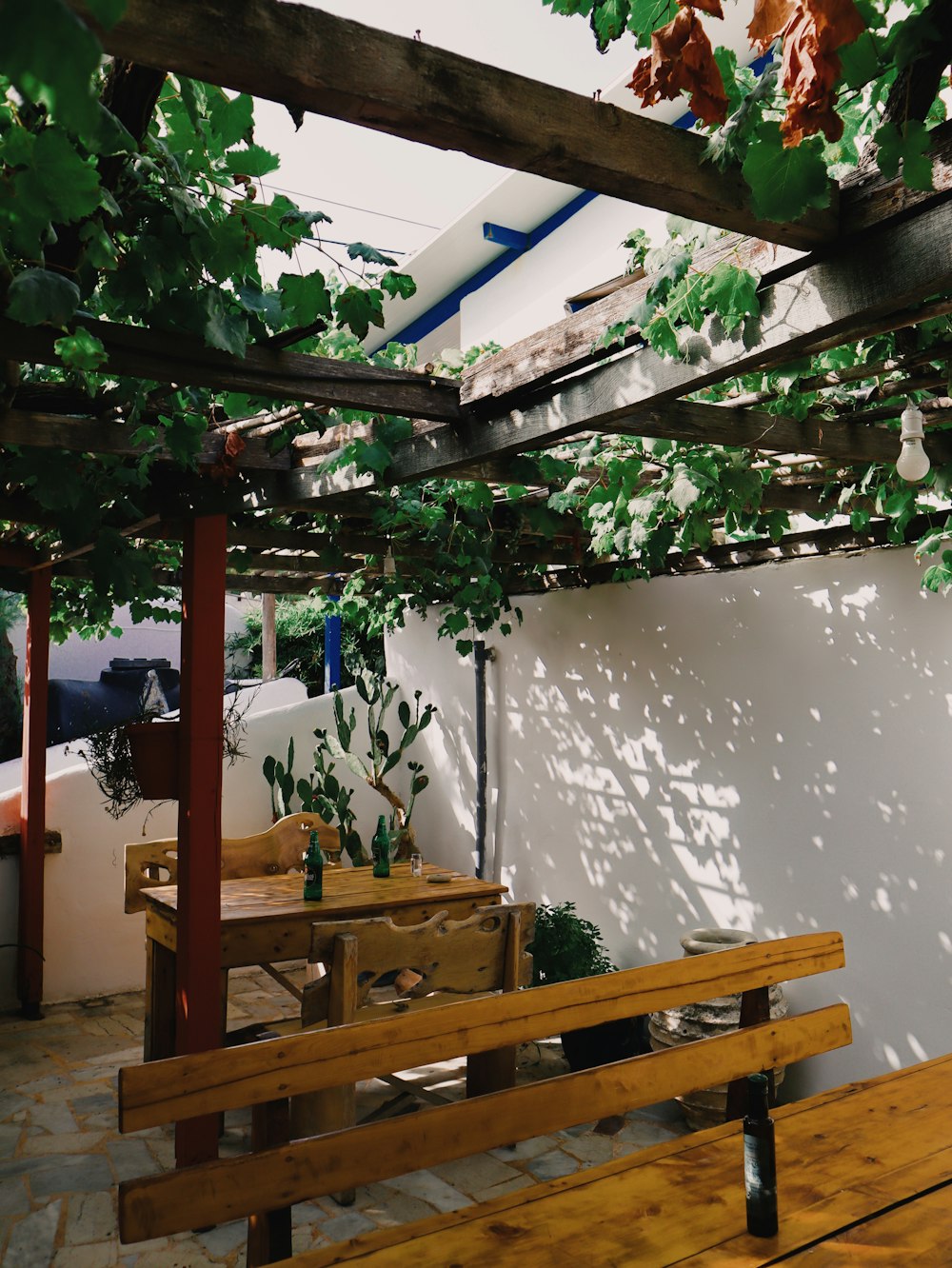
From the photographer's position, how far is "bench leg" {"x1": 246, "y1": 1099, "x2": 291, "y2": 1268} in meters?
1.99

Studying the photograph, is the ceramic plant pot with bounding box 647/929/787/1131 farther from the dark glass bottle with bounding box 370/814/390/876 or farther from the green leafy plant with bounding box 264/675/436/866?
the green leafy plant with bounding box 264/675/436/866

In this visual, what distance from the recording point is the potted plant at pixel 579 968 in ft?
15.8

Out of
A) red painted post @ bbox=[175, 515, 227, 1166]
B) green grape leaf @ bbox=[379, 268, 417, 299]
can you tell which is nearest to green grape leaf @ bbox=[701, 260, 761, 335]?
green grape leaf @ bbox=[379, 268, 417, 299]

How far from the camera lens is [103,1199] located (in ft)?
11.7

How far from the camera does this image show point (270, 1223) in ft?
6.53

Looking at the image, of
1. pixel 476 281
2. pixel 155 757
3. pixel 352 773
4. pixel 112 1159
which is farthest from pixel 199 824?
pixel 476 281

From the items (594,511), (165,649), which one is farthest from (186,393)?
(165,649)

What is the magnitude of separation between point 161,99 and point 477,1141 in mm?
2184

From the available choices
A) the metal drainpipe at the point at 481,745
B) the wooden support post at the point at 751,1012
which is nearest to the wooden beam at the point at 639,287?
the wooden support post at the point at 751,1012

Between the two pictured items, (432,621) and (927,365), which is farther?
(432,621)

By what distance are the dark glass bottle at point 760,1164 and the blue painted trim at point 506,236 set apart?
21.3 feet

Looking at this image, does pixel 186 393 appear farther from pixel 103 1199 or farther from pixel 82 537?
pixel 103 1199

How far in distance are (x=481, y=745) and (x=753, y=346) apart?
17.1 feet

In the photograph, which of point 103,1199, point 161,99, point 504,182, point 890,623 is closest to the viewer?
point 161,99
